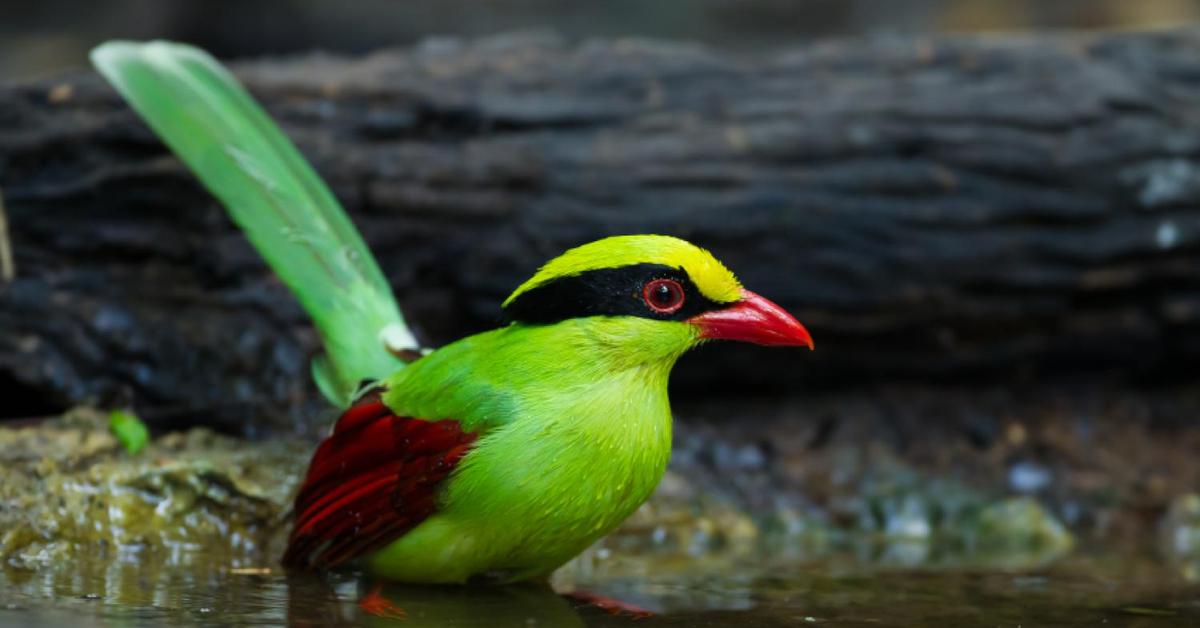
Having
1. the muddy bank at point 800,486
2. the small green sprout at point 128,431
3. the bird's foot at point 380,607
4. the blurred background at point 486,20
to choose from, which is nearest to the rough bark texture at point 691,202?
the muddy bank at point 800,486

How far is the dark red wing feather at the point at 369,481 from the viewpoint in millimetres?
4035

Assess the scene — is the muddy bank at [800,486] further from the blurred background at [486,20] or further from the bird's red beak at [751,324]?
the blurred background at [486,20]

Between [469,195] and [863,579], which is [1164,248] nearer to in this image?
[863,579]

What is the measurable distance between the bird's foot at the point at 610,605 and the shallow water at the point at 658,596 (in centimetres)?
5

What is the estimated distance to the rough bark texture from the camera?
5879 millimetres

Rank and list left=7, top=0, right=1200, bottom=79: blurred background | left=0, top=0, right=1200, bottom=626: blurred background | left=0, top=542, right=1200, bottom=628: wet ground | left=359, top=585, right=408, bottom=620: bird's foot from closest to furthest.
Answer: left=0, top=542, right=1200, bottom=628: wet ground
left=359, top=585, right=408, bottom=620: bird's foot
left=0, top=0, right=1200, bottom=626: blurred background
left=7, top=0, right=1200, bottom=79: blurred background

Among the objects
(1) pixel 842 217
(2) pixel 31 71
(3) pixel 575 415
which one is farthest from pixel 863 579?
(2) pixel 31 71

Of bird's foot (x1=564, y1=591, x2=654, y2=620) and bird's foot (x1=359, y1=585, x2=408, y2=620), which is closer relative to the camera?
bird's foot (x1=359, y1=585, x2=408, y2=620)

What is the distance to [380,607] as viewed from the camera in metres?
Answer: 3.82

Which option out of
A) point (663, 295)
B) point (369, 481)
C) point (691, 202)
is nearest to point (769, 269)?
point (691, 202)

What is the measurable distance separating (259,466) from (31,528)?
35.0 inches

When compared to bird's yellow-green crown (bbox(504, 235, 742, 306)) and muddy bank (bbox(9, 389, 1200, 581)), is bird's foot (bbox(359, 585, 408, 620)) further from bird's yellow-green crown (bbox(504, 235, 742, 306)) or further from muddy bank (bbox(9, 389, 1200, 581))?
bird's yellow-green crown (bbox(504, 235, 742, 306))

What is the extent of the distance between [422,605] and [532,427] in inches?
23.4

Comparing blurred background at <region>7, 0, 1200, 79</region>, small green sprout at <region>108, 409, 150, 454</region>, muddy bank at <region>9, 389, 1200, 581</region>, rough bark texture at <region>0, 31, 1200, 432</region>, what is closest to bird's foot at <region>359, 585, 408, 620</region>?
muddy bank at <region>9, 389, 1200, 581</region>
